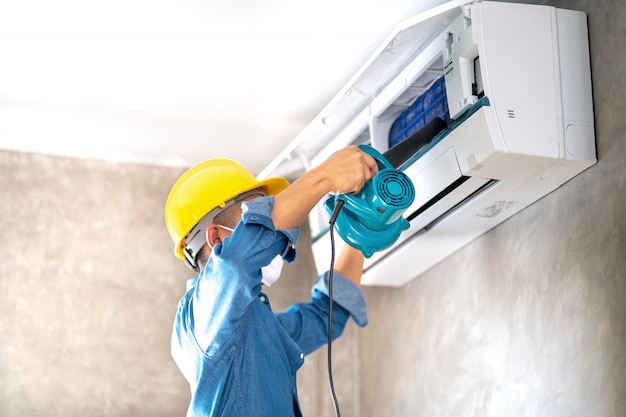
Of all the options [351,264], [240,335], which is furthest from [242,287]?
[351,264]

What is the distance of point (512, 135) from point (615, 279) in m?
0.39

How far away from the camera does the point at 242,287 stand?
A: 1742mm

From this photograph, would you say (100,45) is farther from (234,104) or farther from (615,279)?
(615,279)

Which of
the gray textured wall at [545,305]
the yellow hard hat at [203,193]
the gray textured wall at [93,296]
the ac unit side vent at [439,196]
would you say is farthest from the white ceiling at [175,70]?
the gray textured wall at [545,305]

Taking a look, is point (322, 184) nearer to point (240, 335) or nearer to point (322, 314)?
point (240, 335)

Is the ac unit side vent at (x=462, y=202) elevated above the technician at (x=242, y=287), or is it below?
above

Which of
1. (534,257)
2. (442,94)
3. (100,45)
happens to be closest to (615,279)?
(534,257)

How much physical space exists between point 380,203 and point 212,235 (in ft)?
1.62

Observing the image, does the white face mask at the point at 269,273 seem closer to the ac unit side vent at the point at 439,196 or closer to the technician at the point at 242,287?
the technician at the point at 242,287

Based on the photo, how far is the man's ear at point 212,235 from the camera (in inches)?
82.9

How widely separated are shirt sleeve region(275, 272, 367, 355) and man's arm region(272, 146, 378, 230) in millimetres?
519

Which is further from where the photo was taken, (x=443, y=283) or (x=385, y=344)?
(x=385, y=344)

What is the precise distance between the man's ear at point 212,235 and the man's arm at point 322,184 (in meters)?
0.34

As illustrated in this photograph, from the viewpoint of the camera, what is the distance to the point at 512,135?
1821 mm
